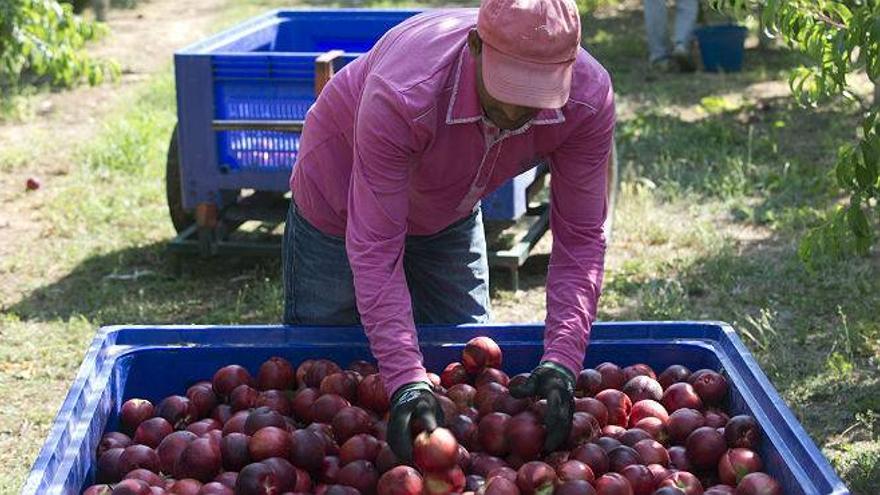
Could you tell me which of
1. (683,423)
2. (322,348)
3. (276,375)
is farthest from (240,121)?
(683,423)

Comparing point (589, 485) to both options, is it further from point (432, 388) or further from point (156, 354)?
point (156, 354)

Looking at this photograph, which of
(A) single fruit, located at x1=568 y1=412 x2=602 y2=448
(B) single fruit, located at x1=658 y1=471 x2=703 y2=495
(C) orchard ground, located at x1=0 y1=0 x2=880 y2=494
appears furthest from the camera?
(C) orchard ground, located at x1=0 y1=0 x2=880 y2=494

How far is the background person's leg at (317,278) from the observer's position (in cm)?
379

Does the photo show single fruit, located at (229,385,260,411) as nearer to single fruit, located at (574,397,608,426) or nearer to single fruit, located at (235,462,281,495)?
single fruit, located at (235,462,281,495)

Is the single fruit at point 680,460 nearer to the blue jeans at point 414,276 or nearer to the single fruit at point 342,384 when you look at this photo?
the single fruit at point 342,384

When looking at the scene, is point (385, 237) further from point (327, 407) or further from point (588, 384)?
point (588, 384)

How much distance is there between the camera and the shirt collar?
307 centimetres

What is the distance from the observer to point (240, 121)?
234 inches

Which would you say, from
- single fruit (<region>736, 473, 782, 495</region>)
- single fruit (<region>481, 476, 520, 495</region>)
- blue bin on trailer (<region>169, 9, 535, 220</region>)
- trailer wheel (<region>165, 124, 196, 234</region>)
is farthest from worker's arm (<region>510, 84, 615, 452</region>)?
trailer wheel (<region>165, 124, 196, 234</region>)

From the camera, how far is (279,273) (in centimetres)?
650

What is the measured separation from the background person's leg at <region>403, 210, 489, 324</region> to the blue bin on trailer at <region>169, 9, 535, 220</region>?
1847 millimetres

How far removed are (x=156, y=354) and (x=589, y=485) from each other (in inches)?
50.9

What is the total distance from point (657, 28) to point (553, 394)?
8.44 m

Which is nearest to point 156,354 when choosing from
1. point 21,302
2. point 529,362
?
point 529,362
